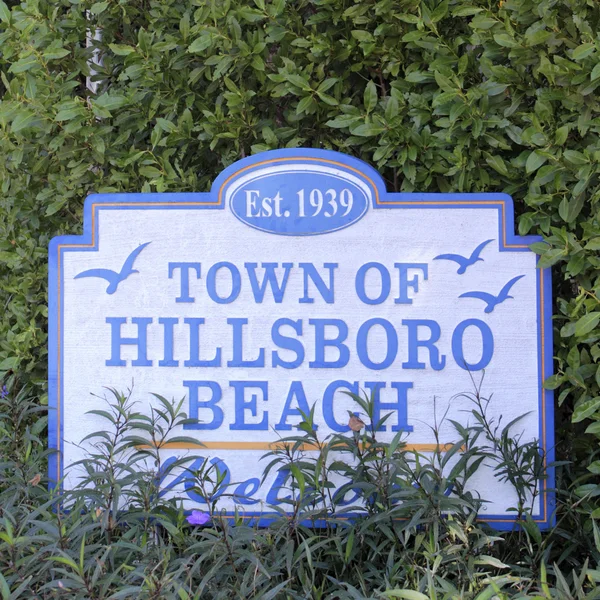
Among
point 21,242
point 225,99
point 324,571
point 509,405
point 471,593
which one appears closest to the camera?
point 471,593

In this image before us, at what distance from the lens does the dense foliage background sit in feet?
7.69

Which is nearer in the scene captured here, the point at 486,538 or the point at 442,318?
the point at 486,538

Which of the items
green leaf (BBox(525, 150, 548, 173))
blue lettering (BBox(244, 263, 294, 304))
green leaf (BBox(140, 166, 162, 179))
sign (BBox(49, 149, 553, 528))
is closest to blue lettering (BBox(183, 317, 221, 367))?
sign (BBox(49, 149, 553, 528))

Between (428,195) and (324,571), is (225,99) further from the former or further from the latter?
(324,571)

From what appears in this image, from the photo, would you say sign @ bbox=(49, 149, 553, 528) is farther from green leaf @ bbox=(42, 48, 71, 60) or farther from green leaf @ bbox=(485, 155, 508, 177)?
green leaf @ bbox=(42, 48, 71, 60)

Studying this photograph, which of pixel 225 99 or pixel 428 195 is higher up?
pixel 225 99

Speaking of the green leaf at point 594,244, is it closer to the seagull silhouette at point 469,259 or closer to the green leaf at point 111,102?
the seagull silhouette at point 469,259

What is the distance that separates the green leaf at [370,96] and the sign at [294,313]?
0.25 meters

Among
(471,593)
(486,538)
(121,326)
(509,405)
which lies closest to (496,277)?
(509,405)

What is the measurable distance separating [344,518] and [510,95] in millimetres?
1633

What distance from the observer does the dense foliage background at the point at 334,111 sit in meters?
2.34

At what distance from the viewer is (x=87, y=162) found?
2818 millimetres

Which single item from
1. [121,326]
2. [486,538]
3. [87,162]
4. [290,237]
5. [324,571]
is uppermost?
[87,162]

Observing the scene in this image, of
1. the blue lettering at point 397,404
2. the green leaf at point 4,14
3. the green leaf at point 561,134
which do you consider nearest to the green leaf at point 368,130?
the green leaf at point 561,134
